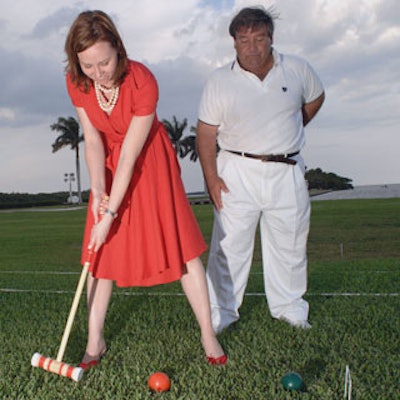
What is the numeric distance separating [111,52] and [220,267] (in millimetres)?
1659

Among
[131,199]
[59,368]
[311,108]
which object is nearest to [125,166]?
[131,199]

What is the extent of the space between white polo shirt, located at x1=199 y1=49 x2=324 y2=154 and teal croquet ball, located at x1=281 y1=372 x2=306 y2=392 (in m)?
1.47

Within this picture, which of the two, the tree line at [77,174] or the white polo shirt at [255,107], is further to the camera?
the tree line at [77,174]

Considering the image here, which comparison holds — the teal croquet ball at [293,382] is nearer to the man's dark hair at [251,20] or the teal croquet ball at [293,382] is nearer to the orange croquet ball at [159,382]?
the orange croquet ball at [159,382]

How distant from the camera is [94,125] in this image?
3182 millimetres

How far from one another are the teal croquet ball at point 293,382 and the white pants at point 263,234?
1150mm

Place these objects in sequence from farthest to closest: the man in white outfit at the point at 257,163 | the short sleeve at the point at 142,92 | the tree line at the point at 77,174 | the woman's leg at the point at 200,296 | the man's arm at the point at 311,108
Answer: the tree line at the point at 77,174 → the man's arm at the point at 311,108 → the man in white outfit at the point at 257,163 → the woman's leg at the point at 200,296 → the short sleeve at the point at 142,92

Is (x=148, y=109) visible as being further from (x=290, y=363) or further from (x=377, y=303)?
(x=377, y=303)

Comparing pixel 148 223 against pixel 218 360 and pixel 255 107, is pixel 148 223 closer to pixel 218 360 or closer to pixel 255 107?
pixel 218 360

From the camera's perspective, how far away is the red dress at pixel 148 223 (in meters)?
3.17

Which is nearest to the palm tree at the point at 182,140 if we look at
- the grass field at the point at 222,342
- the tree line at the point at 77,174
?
the tree line at the point at 77,174

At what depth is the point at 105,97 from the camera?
10.1 feet

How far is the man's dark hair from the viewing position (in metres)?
3.62

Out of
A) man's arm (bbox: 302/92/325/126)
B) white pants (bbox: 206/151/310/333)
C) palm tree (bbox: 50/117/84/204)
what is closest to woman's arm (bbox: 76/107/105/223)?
white pants (bbox: 206/151/310/333)
